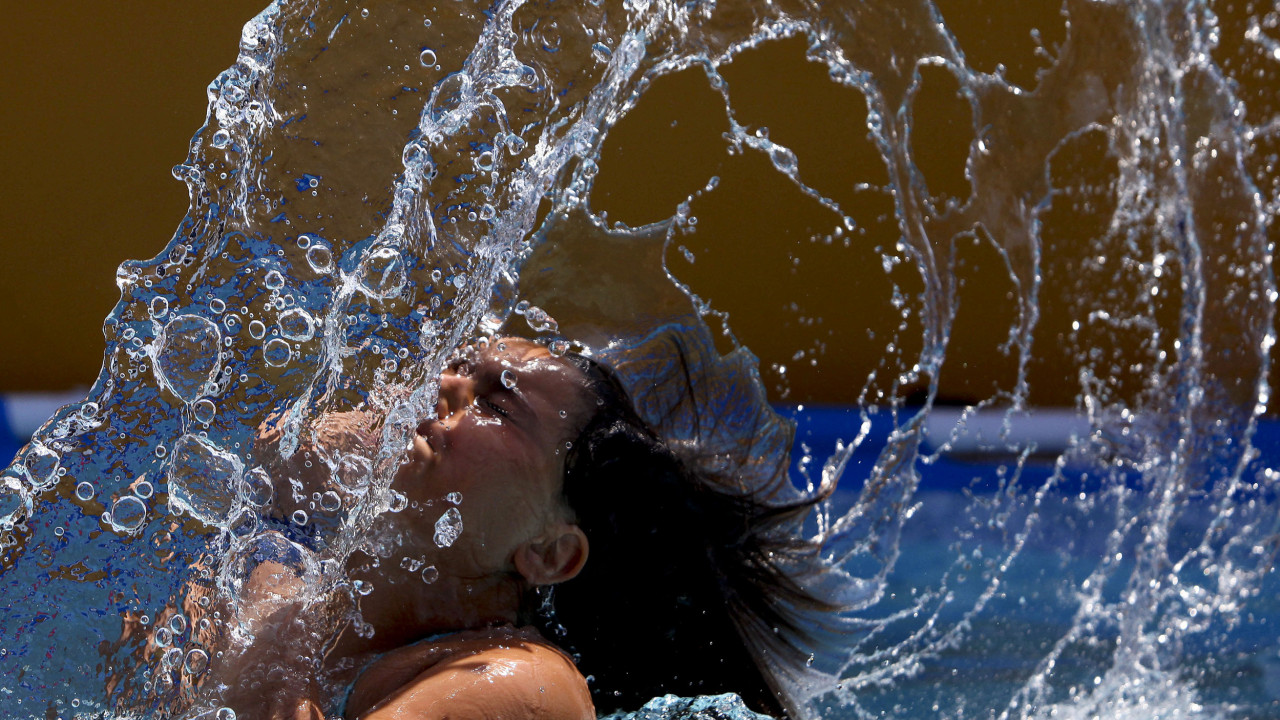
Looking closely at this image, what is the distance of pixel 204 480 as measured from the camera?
128 centimetres

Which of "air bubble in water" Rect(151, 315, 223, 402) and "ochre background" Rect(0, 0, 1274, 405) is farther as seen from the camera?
"ochre background" Rect(0, 0, 1274, 405)

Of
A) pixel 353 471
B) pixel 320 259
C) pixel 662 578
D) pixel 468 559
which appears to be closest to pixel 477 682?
pixel 468 559

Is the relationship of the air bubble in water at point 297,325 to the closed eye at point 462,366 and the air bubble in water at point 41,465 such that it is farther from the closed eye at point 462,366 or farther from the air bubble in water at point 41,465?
the air bubble in water at point 41,465

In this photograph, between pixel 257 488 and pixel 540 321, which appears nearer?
pixel 257 488

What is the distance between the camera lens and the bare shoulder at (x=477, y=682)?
115cm

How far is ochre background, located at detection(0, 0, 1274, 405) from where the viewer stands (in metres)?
3.54

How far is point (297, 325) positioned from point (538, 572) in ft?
1.20

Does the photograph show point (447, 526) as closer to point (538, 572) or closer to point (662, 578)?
point (538, 572)

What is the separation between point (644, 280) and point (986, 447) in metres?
2.17

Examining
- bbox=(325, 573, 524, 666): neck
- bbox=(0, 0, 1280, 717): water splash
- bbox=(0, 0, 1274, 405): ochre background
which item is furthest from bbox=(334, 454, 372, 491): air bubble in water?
bbox=(0, 0, 1274, 405): ochre background

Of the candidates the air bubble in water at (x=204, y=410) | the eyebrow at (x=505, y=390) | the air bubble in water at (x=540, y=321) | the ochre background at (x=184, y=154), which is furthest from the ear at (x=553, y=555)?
the ochre background at (x=184, y=154)

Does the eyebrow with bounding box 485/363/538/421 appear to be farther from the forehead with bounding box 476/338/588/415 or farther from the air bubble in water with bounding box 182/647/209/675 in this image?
the air bubble in water with bounding box 182/647/209/675

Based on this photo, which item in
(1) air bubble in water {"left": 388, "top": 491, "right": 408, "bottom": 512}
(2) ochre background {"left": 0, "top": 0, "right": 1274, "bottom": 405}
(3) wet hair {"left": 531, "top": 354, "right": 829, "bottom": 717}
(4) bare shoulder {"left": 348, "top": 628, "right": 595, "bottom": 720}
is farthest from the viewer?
(2) ochre background {"left": 0, "top": 0, "right": 1274, "bottom": 405}

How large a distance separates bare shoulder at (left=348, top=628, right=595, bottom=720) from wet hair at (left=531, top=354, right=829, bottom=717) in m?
0.17
